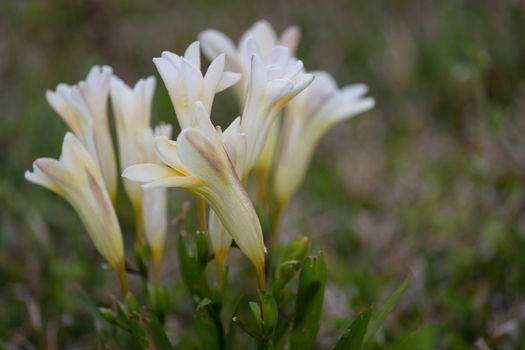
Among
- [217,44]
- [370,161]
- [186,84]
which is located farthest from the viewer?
[370,161]

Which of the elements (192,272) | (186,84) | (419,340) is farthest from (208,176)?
(419,340)

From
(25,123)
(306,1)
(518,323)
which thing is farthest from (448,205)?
(306,1)

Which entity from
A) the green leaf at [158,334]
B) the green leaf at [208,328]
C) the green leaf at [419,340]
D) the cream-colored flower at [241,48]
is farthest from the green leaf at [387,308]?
the cream-colored flower at [241,48]

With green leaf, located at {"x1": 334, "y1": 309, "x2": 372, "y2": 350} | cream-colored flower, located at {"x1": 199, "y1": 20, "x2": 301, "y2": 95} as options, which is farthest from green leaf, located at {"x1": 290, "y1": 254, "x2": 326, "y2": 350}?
cream-colored flower, located at {"x1": 199, "y1": 20, "x2": 301, "y2": 95}

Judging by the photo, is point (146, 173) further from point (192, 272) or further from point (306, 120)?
point (306, 120)

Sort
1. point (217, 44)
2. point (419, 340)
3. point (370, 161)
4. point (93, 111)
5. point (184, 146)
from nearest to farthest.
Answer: point (184, 146)
point (93, 111)
point (419, 340)
point (217, 44)
point (370, 161)

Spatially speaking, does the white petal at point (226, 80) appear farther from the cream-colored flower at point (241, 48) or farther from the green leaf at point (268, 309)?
the green leaf at point (268, 309)

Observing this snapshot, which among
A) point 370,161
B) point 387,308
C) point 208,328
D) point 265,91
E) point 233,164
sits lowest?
point 370,161
